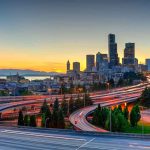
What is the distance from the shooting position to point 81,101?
81375 mm

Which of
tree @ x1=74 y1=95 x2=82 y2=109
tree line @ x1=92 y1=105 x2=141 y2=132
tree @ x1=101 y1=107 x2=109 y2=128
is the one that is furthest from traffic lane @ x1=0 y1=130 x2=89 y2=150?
tree @ x1=74 y1=95 x2=82 y2=109

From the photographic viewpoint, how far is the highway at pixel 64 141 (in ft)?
96.2

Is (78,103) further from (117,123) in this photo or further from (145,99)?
(117,123)

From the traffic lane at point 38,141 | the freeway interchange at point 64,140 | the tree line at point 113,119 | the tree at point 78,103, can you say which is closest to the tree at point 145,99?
the tree at point 78,103

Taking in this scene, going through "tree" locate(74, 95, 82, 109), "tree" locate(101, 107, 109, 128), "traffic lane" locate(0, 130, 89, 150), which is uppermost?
"tree" locate(74, 95, 82, 109)

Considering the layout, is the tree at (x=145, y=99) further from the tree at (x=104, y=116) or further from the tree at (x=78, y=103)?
the tree at (x=104, y=116)

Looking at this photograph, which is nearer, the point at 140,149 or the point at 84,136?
the point at 140,149

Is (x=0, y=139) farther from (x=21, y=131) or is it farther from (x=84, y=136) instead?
(x=84, y=136)

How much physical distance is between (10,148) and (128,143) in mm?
10116

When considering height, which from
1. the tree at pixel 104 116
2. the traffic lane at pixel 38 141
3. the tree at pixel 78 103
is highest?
the tree at pixel 78 103

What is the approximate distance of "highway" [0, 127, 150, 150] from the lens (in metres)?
29.3

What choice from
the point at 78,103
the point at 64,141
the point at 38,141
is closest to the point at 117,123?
the point at 64,141

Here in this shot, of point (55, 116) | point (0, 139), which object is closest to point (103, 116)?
point (55, 116)

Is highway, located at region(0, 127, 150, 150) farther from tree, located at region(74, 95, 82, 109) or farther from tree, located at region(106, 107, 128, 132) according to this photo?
tree, located at region(74, 95, 82, 109)
